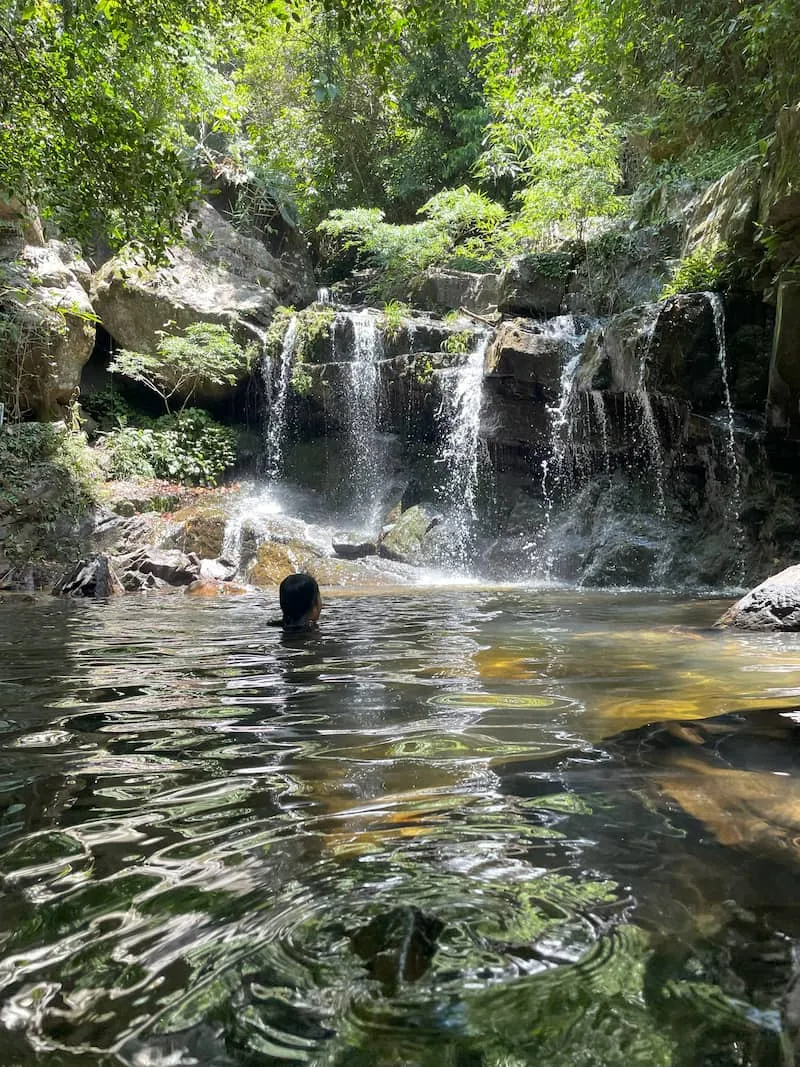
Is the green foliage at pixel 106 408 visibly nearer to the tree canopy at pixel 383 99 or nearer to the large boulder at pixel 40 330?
the large boulder at pixel 40 330

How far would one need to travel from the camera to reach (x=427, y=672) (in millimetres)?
4035

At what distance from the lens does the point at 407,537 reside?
1385 centimetres

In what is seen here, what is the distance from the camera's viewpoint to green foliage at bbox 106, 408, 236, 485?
52.3 feet

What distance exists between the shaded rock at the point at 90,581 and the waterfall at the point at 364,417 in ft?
20.9

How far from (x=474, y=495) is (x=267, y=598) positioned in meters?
6.12

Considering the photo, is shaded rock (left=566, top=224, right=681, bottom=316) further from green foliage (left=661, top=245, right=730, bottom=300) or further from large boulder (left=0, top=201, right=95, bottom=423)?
large boulder (left=0, top=201, right=95, bottom=423)

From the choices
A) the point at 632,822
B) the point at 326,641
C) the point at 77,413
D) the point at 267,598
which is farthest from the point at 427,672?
the point at 77,413

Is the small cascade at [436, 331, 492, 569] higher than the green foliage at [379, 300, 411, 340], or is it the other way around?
the green foliage at [379, 300, 411, 340]

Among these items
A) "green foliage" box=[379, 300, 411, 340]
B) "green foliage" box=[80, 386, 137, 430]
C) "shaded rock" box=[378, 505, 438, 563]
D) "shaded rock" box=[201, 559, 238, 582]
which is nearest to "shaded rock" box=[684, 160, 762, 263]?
"green foliage" box=[379, 300, 411, 340]

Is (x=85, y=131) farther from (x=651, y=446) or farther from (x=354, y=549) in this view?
(x=651, y=446)

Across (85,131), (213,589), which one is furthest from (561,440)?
(85,131)

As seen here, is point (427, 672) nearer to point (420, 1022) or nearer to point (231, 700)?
point (231, 700)

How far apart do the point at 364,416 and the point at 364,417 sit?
0.03 metres

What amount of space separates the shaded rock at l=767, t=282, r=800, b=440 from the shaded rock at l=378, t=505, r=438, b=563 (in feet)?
21.2
